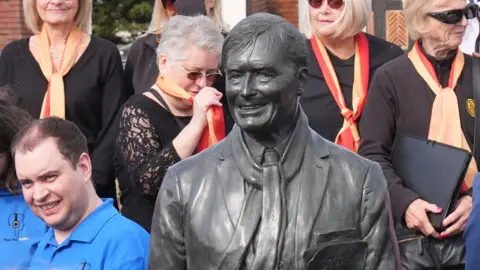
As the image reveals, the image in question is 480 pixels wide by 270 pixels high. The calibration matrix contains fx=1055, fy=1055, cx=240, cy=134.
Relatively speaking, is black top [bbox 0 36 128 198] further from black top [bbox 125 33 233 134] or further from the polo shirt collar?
the polo shirt collar

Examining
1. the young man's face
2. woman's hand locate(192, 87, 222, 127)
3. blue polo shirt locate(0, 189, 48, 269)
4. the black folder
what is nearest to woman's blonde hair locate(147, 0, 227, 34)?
woman's hand locate(192, 87, 222, 127)

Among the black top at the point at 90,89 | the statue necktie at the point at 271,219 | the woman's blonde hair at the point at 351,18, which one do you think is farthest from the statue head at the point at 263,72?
the black top at the point at 90,89

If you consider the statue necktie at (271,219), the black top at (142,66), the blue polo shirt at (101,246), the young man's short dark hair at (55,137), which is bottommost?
the blue polo shirt at (101,246)

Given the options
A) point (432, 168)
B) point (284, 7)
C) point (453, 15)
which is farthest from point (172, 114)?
point (284, 7)

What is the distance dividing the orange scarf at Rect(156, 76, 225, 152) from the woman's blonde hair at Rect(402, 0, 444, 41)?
3.25ft

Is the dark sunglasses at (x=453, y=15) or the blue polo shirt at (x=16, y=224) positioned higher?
the dark sunglasses at (x=453, y=15)

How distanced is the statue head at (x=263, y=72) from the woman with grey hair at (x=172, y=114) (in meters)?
1.89

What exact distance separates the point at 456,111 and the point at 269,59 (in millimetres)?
2125

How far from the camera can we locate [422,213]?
4.60 m

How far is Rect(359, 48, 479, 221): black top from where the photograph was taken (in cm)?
480

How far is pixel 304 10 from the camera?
5406 mm

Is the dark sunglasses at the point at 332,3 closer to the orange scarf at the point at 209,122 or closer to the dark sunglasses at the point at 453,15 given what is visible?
the dark sunglasses at the point at 453,15

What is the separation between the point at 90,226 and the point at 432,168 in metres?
1.57

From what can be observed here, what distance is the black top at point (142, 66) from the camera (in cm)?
563
